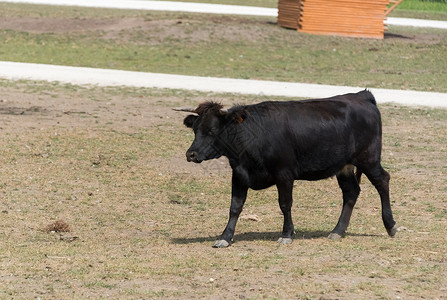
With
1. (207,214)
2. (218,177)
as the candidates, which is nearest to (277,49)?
(218,177)

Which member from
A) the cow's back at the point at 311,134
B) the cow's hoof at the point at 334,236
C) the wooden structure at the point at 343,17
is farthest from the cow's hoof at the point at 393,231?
the wooden structure at the point at 343,17

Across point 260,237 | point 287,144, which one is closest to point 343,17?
point 260,237

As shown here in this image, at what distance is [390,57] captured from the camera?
29719mm

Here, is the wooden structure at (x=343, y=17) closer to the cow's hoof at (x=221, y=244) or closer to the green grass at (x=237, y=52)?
the green grass at (x=237, y=52)

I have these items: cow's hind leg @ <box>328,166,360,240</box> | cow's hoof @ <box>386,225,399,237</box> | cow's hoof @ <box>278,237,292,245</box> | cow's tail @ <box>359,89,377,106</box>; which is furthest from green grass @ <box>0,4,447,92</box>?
cow's hoof @ <box>278,237,292,245</box>

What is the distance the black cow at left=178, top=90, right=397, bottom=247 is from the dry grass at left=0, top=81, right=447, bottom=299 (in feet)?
2.03

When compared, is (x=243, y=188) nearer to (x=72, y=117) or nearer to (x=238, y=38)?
(x=72, y=117)

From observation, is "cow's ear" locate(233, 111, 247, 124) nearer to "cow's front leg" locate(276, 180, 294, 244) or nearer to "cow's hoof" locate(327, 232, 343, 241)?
"cow's front leg" locate(276, 180, 294, 244)

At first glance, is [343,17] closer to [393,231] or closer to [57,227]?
[393,231]

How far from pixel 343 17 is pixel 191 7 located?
1267 cm

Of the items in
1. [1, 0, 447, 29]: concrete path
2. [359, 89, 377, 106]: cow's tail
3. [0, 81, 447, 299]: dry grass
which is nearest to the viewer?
[0, 81, 447, 299]: dry grass

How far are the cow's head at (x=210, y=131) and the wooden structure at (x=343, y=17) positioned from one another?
78.3 ft

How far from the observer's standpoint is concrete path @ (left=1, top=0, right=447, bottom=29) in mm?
41188

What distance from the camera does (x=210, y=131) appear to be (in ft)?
33.3
